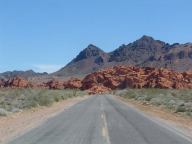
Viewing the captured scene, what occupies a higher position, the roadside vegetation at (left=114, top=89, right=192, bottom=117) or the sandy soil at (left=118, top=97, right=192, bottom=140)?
the roadside vegetation at (left=114, top=89, right=192, bottom=117)

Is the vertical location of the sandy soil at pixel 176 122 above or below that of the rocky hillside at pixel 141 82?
below

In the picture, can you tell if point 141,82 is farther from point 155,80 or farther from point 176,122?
point 176,122

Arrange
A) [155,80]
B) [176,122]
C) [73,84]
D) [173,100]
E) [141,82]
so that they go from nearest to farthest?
1. [176,122]
2. [173,100]
3. [155,80]
4. [141,82]
5. [73,84]

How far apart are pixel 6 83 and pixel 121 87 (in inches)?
1729

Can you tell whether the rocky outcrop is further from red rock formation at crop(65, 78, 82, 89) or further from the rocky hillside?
red rock formation at crop(65, 78, 82, 89)

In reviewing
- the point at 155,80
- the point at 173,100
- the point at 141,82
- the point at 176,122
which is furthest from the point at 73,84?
the point at 176,122

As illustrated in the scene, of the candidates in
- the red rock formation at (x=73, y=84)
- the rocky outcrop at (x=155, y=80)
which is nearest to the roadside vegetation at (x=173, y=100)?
the rocky outcrop at (x=155, y=80)

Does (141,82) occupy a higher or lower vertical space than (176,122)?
higher

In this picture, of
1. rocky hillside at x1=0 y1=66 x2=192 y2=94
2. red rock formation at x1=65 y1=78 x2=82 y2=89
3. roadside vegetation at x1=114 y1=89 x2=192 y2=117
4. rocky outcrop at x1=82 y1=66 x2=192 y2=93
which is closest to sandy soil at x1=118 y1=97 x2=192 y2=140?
roadside vegetation at x1=114 y1=89 x2=192 y2=117

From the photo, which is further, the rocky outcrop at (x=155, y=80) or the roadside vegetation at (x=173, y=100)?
the rocky outcrop at (x=155, y=80)

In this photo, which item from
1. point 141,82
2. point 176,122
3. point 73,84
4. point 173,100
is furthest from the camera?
point 73,84

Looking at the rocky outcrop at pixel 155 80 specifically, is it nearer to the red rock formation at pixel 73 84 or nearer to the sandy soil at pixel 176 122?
the red rock formation at pixel 73 84

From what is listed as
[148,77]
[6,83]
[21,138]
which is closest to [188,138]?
[21,138]

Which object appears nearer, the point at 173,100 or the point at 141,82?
the point at 173,100
